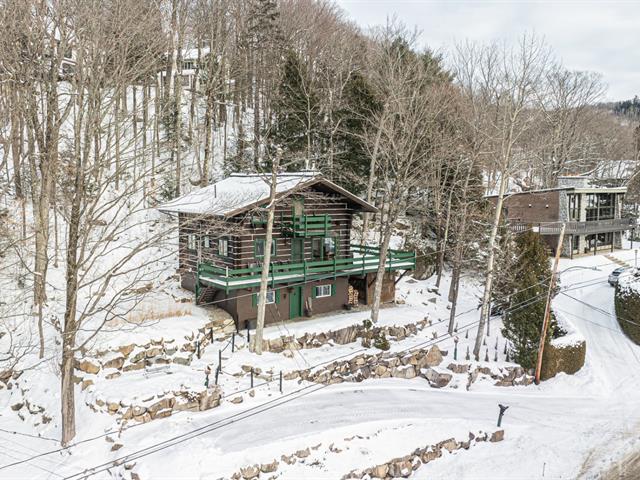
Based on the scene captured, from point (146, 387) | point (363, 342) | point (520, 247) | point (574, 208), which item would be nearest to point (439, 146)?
point (520, 247)

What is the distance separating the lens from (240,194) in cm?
2350

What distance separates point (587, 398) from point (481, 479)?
8.95 meters

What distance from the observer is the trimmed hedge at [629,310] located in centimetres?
2756

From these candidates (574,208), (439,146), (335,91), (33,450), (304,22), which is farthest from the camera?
(304,22)

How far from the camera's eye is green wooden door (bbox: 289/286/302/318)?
80.3 ft

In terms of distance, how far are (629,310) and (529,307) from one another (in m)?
8.97

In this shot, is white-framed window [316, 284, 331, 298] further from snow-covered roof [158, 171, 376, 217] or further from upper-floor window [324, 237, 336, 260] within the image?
snow-covered roof [158, 171, 376, 217]

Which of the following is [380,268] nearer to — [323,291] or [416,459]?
[323,291]

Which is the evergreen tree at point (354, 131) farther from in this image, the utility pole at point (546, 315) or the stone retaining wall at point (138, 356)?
the stone retaining wall at point (138, 356)

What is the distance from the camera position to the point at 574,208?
42656 mm

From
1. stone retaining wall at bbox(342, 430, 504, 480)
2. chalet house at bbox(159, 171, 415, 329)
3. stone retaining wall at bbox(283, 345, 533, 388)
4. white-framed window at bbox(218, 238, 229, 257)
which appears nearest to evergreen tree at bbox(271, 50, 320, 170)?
chalet house at bbox(159, 171, 415, 329)

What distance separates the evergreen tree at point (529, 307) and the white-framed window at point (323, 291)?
9.23m

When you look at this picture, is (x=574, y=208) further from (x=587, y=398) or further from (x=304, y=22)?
(x=304, y=22)

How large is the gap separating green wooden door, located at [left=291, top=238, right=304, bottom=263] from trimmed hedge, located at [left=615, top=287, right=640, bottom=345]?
1933cm
